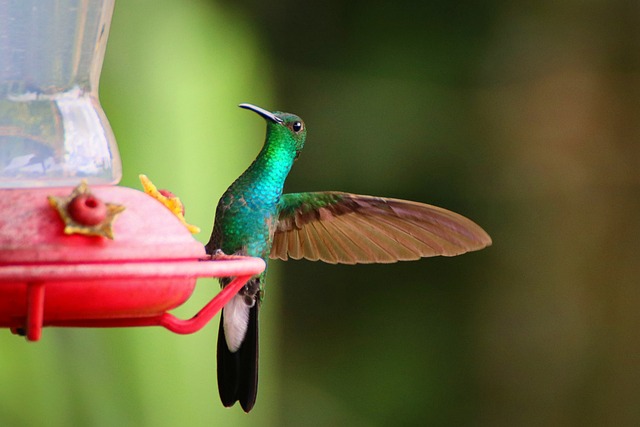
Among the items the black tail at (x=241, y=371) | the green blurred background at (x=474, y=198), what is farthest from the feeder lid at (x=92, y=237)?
the green blurred background at (x=474, y=198)

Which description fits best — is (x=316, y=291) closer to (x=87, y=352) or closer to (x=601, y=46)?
(x=601, y=46)

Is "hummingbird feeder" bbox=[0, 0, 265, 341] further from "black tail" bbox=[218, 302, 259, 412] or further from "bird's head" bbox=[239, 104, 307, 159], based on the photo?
"black tail" bbox=[218, 302, 259, 412]

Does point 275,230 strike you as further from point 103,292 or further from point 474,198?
point 474,198

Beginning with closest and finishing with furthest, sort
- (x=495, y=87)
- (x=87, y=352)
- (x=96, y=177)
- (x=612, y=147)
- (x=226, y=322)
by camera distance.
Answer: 1. (x=96, y=177)
2. (x=226, y=322)
3. (x=87, y=352)
4. (x=612, y=147)
5. (x=495, y=87)

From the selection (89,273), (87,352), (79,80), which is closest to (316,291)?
(87,352)

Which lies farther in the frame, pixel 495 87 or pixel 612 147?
pixel 495 87
